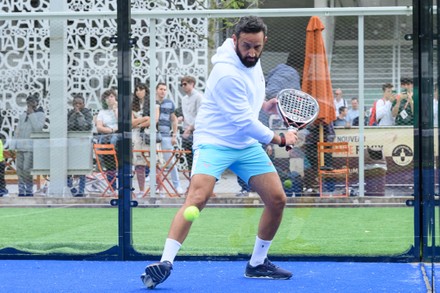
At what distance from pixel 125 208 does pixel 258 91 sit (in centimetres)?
196

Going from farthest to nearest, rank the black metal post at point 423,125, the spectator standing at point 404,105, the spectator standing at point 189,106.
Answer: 1. the spectator standing at point 189,106
2. the spectator standing at point 404,105
3. the black metal post at point 423,125

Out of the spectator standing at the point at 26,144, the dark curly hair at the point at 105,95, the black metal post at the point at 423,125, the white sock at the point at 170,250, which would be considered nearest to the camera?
the white sock at the point at 170,250

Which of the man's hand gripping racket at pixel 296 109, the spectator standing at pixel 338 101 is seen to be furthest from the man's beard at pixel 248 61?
the spectator standing at pixel 338 101

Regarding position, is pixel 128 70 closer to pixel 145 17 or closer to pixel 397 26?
pixel 145 17

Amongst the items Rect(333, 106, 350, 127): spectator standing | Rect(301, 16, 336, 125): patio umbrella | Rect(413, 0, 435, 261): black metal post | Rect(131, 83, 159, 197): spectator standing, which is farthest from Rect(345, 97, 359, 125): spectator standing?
Rect(131, 83, 159, 197): spectator standing

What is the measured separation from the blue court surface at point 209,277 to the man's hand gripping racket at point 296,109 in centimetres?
114

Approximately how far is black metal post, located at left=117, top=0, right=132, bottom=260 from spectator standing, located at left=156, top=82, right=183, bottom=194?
0.58m

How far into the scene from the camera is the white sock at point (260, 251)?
7797 mm

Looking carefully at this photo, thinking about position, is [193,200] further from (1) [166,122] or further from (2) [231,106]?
(1) [166,122]

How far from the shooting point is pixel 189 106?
374 inches

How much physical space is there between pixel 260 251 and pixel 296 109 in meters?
1.06

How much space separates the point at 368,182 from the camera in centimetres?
940

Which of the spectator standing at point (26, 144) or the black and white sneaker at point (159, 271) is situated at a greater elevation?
the spectator standing at point (26, 144)

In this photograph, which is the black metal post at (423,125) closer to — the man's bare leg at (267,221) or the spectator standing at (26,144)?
the man's bare leg at (267,221)
